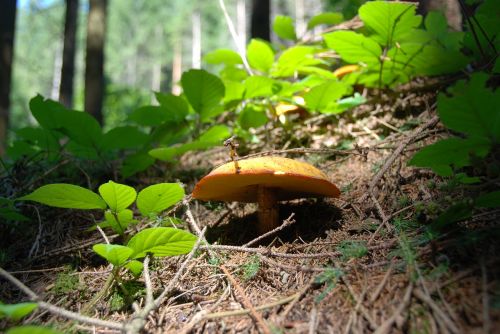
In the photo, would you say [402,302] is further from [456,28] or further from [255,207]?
[456,28]

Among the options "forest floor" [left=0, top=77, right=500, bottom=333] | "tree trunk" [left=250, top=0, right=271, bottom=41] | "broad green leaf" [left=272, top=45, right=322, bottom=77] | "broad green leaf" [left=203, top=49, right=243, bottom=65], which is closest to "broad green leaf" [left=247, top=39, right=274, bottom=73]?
"broad green leaf" [left=272, top=45, right=322, bottom=77]

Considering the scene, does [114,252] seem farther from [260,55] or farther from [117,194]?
[260,55]

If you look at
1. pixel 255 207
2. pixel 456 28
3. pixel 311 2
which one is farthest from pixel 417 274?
pixel 311 2

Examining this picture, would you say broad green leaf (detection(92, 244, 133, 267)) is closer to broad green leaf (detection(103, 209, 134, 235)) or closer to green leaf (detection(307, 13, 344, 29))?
broad green leaf (detection(103, 209, 134, 235))

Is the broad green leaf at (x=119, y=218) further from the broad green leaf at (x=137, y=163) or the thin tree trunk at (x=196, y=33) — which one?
the thin tree trunk at (x=196, y=33)

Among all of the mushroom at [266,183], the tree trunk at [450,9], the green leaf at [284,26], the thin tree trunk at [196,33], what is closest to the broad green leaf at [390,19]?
the tree trunk at [450,9]
